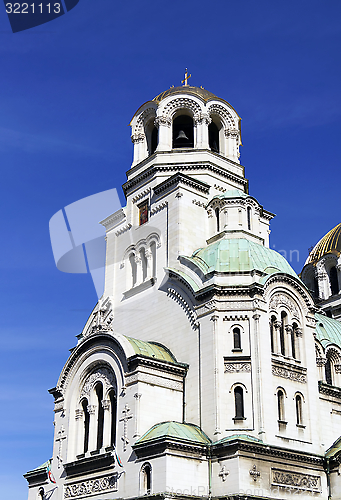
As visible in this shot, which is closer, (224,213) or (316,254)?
(224,213)

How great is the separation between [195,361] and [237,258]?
6194 millimetres

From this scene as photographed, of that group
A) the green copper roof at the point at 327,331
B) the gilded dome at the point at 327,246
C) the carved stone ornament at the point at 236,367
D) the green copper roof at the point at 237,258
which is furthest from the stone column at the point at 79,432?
the gilded dome at the point at 327,246

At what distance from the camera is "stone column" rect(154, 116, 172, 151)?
40.8 metres

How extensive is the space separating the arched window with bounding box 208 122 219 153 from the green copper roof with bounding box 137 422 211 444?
69.3 feet

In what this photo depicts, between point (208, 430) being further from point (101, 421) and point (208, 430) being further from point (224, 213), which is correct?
point (224, 213)

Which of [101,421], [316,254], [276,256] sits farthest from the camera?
[316,254]

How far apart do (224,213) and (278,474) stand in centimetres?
1534

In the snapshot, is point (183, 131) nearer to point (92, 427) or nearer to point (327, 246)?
point (327, 246)

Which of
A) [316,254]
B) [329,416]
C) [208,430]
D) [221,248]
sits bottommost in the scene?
[208,430]

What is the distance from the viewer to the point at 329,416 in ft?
113

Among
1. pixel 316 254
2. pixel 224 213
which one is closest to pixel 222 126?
pixel 224 213

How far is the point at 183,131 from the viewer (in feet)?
142

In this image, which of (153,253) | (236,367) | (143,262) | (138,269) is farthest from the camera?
(143,262)

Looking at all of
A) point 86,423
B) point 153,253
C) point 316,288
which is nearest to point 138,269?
point 153,253
